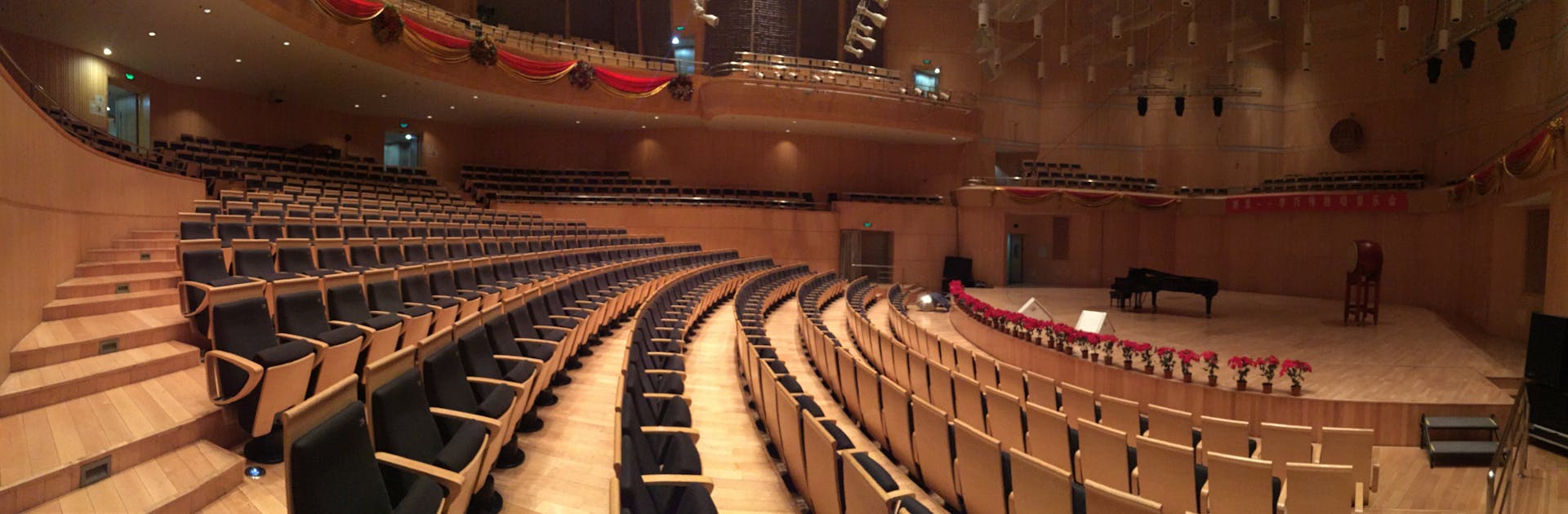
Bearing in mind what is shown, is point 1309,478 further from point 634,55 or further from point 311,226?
point 634,55

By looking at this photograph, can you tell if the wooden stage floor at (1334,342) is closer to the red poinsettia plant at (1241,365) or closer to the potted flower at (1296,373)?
the potted flower at (1296,373)

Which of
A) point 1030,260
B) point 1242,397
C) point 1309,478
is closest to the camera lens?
point 1309,478

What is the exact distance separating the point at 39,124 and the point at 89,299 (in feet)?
2.32

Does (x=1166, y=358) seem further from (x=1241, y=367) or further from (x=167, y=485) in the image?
(x=167, y=485)

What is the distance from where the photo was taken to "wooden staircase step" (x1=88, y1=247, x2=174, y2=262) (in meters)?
2.85

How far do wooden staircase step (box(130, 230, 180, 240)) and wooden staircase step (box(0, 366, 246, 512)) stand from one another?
6.91 feet

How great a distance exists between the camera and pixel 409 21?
6527 mm

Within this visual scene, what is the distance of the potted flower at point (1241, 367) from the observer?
3.41 metres

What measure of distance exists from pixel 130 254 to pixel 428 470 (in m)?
2.84

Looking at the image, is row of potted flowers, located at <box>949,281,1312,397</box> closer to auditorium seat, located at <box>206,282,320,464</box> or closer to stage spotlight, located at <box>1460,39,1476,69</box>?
auditorium seat, located at <box>206,282,320,464</box>

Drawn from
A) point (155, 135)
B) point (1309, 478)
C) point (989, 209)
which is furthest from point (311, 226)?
point (989, 209)

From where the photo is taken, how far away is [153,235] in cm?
346

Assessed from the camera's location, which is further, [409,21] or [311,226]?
[409,21]

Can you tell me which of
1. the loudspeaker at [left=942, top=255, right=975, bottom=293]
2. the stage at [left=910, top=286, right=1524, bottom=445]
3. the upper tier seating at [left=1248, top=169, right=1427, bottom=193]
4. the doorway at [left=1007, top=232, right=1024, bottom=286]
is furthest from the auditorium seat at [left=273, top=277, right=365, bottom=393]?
the upper tier seating at [left=1248, top=169, right=1427, bottom=193]
